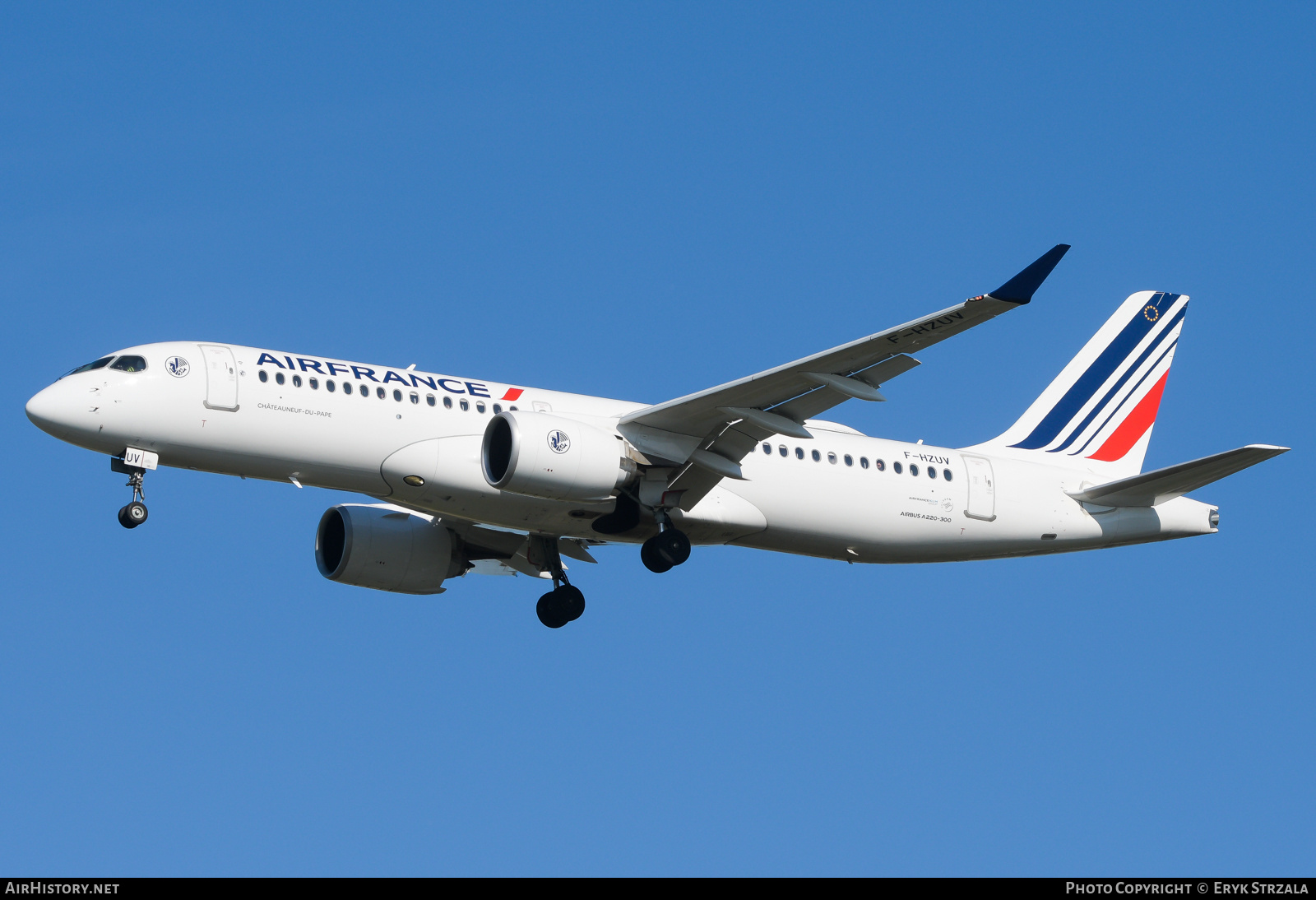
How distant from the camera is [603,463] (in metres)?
31.5

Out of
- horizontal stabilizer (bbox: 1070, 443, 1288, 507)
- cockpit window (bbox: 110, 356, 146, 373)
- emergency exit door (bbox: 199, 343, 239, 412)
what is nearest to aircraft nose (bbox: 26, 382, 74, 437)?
cockpit window (bbox: 110, 356, 146, 373)

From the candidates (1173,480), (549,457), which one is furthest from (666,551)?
(1173,480)

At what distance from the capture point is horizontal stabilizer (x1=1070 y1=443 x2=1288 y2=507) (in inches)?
1271

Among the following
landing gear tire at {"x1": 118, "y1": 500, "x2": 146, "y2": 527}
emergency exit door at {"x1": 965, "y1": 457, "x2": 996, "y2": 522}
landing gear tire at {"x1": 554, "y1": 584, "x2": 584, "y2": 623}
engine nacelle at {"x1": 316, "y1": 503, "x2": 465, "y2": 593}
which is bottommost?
landing gear tire at {"x1": 118, "y1": 500, "x2": 146, "y2": 527}

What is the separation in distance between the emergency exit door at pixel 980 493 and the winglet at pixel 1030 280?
363 inches

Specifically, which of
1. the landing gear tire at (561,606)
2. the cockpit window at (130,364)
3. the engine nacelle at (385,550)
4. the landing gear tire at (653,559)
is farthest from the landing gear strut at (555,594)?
the cockpit window at (130,364)

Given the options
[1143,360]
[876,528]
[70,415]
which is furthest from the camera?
[1143,360]

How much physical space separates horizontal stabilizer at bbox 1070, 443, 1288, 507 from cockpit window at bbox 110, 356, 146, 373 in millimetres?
19195

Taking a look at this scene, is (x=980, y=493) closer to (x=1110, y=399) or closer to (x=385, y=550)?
(x=1110, y=399)

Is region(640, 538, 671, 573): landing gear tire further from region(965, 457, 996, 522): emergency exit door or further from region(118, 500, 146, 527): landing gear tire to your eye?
region(118, 500, 146, 527): landing gear tire

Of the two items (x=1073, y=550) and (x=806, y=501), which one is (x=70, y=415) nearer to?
(x=806, y=501)
